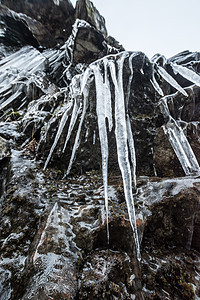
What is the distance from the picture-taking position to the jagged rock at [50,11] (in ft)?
34.1

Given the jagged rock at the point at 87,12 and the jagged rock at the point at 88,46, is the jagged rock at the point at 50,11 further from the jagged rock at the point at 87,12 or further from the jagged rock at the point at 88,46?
the jagged rock at the point at 88,46

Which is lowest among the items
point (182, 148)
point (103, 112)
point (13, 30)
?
point (182, 148)

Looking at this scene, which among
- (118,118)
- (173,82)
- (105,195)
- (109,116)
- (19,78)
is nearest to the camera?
(105,195)

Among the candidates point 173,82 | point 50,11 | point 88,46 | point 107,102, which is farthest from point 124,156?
point 50,11

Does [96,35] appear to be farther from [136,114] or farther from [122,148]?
[122,148]

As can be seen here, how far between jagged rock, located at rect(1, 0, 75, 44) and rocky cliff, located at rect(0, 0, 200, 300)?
10.7 metres

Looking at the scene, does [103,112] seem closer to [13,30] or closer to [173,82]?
[173,82]

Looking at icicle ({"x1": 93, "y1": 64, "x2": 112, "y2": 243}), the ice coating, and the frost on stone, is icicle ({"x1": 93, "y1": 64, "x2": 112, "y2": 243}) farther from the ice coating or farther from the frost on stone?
the frost on stone

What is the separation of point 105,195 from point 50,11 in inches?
571

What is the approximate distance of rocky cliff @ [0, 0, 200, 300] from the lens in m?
1.40

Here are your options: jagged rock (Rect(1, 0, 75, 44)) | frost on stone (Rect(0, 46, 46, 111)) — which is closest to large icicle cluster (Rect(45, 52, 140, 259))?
frost on stone (Rect(0, 46, 46, 111))

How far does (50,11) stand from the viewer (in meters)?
10.8

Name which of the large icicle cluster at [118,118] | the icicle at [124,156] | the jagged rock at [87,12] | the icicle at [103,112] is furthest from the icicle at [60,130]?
the jagged rock at [87,12]

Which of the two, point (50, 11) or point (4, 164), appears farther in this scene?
point (50, 11)
